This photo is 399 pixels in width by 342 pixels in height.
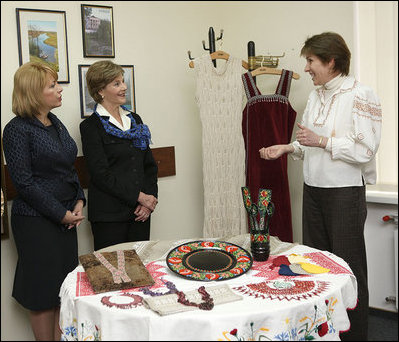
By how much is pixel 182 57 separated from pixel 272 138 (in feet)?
2.80

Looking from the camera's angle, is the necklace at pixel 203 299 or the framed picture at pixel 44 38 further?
the framed picture at pixel 44 38

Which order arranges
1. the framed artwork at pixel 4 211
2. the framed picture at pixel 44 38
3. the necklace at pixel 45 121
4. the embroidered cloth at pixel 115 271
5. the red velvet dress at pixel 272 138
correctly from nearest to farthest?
the embroidered cloth at pixel 115 271 → the necklace at pixel 45 121 → the framed artwork at pixel 4 211 → the framed picture at pixel 44 38 → the red velvet dress at pixel 272 138

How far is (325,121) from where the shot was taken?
7.23 ft

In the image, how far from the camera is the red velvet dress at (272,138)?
9.08 feet

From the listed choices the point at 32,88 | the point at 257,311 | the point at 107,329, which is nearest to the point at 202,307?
the point at 257,311

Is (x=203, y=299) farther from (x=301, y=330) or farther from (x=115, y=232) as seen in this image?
(x=115, y=232)

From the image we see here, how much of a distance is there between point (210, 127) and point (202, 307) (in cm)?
169

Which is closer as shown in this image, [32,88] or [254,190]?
[32,88]

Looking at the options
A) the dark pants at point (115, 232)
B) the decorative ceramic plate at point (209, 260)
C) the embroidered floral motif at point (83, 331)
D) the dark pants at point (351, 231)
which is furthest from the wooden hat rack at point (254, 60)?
the embroidered floral motif at point (83, 331)

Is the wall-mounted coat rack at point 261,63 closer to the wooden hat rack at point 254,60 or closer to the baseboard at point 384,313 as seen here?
the wooden hat rack at point 254,60

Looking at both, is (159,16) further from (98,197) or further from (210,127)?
(98,197)

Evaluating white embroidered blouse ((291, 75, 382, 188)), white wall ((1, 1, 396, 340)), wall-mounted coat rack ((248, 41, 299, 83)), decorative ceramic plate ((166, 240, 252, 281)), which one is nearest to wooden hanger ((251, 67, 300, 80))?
wall-mounted coat rack ((248, 41, 299, 83))

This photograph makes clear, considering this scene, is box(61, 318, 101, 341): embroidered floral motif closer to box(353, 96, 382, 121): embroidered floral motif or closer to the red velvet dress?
box(353, 96, 382, 121): embroidered floral motif

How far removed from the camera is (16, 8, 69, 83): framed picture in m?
2.43
